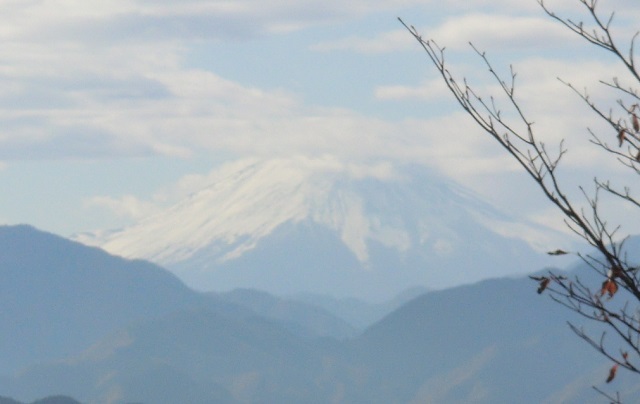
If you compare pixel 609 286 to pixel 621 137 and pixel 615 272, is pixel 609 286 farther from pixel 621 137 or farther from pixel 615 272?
pixel 621 137

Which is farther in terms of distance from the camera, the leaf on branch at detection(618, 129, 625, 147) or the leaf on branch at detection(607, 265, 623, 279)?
the leaf on branch at detection(618, 129, 625, 147)

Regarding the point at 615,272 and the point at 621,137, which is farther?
the point at 621,137

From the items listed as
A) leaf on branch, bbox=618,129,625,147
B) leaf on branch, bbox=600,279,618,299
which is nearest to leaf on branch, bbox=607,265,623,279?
leaf on branch, bbox=600,279,618,299

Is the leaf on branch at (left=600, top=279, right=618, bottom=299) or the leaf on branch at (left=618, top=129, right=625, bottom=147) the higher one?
the leaf on branch at (left=618, top=129, right=625, bottom=147)

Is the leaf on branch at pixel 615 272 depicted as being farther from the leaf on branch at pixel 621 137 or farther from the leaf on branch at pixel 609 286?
the leaf on branch at pixel 621 137

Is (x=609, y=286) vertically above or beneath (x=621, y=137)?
beneath

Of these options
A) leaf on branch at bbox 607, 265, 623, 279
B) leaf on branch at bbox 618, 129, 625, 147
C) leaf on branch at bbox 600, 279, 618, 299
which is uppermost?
leaf on branch at bbox 618, 129, 625, 147

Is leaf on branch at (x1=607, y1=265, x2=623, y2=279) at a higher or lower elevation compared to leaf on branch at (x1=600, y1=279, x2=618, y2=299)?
higher

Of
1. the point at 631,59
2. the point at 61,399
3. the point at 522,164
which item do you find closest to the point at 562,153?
the point at 522,164

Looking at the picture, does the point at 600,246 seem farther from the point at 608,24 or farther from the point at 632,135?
the point at 608,24

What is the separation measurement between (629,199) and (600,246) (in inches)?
19.3

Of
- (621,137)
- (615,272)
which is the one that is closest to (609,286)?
(615,272)

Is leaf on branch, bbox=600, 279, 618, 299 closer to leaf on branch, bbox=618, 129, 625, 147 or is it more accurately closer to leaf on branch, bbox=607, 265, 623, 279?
leaf on branch, bbox=607, 265, 623, 279

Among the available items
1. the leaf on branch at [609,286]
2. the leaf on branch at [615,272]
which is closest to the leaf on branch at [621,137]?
the leaf on branch at [615,272]
